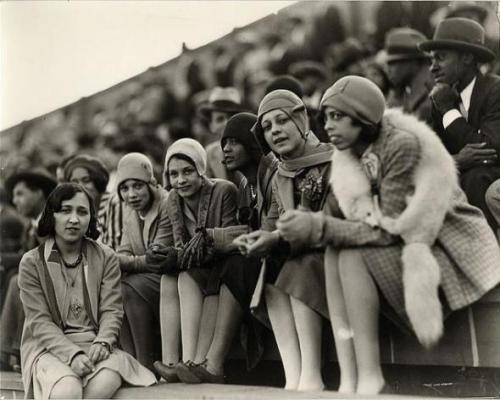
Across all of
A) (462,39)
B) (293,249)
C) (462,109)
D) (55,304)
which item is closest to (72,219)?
(55,304)

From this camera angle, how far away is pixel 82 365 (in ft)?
11.5

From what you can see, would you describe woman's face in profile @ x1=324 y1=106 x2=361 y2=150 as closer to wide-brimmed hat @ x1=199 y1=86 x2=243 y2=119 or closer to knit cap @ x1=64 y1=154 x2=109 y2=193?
wide-brimmed hat @ x1=199 y1=86 x2=243 y2=119

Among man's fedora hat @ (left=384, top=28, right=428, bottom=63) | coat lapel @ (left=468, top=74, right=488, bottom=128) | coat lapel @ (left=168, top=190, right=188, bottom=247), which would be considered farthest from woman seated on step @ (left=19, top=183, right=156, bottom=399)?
man's fedora hat @ (left=384, top=28, right=428, bottom=63)

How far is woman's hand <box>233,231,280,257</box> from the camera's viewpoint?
3.24 meters

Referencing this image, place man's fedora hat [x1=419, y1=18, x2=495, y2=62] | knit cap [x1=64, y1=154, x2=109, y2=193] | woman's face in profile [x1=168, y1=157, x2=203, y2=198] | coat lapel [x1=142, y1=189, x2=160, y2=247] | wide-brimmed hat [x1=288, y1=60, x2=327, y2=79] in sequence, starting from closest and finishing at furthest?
1. man's fedora hat [x1=419, y1=18, x2=495, y2=62]
2. woman's face in profile [x1=168, y1=157, x2=203, y2=198]
3. coat lapel [x1=142, y1=189, x2=160, y2=247]
4. knit cap [x1=64, y1=154, x2=109, y2=193]
5. wide-brimmed hat [x1=288, y1=60, x2=327, y2=79]

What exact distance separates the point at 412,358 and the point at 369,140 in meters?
0.92

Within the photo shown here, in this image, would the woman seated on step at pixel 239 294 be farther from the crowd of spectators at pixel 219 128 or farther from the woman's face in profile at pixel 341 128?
the woman's face in profile at pixel 341 128

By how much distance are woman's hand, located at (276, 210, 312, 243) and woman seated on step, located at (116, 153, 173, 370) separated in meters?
0.88

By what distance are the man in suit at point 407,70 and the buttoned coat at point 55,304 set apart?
1.92 m

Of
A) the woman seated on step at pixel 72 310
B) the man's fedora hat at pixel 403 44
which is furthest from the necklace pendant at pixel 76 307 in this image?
the man's fedora hat at pixel 403 44

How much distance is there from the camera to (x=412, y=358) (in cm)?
319

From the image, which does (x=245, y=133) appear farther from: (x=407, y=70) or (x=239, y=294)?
(x=407, y=70)

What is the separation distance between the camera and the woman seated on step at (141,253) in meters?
3.97

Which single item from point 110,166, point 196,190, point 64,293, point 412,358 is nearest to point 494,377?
point 412,358
